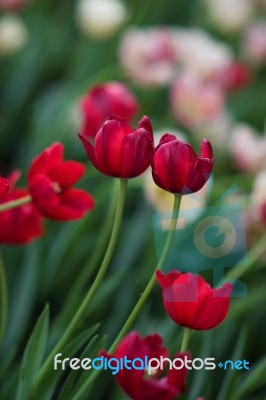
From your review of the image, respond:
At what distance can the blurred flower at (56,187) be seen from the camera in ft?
1.73

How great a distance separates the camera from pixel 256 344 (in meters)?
0.79

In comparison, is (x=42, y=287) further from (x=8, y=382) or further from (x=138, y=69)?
(x=138, y=69)

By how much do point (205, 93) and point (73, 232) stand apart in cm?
29

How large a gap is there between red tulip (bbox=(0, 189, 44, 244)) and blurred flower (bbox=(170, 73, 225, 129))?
0.51 metres

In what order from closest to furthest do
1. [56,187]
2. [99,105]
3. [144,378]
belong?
[144,378] < [56,187] < [99,105]

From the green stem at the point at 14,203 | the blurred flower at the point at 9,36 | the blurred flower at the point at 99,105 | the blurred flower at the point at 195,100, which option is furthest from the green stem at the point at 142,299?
the blurred flower at the point at 9,36

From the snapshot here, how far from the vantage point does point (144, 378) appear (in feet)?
1.44

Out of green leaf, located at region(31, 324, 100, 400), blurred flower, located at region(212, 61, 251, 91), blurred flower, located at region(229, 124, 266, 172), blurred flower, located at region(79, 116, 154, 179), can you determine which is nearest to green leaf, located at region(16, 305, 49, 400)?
green leaf, located at region(31, 324, 100, 400)

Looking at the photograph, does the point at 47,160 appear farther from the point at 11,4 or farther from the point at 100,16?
the point at 11,4

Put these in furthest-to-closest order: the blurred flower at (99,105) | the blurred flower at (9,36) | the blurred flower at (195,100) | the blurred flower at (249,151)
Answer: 1. the blurred flower at (9,36)
2. the blurred flower at (195,100)
3. the blurred flower at (249,151)
4. the blurred flower at (99,105)

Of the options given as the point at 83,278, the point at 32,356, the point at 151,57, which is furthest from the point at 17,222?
the point at 151,57

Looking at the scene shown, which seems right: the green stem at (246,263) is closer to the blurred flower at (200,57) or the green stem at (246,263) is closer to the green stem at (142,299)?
the green stem at (142,299)

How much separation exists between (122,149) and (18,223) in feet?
0.49

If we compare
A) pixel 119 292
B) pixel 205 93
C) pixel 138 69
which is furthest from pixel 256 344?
pixel 138 69
